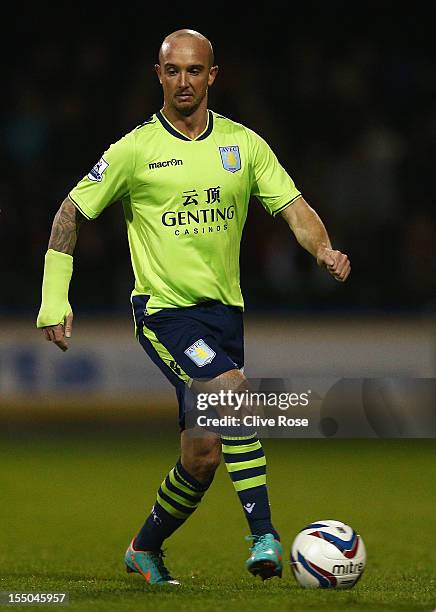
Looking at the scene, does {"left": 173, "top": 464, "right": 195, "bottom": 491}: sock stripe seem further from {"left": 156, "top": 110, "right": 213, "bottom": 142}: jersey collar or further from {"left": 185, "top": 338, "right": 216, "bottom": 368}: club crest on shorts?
{"left": 156, "top": 110, "right": 213, "bottom": 142}: jersey collar

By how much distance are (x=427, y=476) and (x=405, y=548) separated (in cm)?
318

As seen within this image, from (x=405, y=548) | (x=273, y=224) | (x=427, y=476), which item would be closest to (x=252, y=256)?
(x=273, y=224)

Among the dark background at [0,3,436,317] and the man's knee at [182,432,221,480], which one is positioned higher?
the dark background at [0,3,436,317]

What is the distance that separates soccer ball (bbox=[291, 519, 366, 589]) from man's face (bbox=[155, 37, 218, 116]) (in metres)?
1.95

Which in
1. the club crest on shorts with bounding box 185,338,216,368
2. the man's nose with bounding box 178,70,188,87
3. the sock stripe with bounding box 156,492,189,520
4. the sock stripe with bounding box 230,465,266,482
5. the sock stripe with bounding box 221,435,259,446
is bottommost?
the sock stripe with bounding box 156,492,189,520

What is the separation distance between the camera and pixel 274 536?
5738 millimetres

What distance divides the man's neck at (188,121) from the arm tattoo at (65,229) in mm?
586

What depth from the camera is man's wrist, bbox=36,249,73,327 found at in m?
5.98

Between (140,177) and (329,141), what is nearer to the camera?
(140,177)

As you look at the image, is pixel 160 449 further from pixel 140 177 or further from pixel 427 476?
pixel 140 177

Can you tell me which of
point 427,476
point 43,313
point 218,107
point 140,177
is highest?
point 218,107

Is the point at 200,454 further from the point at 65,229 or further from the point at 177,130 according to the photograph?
the point at 177,130

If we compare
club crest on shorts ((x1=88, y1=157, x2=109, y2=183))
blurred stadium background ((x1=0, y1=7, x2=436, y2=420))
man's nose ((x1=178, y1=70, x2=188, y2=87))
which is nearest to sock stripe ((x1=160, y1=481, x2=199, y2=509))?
club crest on shorts ((x1=88, y1=157, x2=109, y2=183))

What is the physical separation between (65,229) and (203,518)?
3.13 metres
